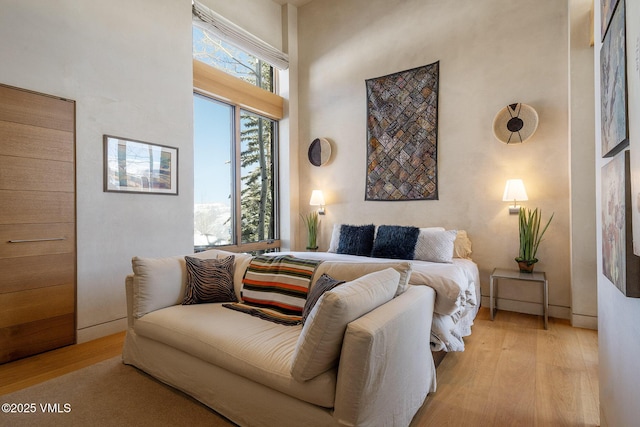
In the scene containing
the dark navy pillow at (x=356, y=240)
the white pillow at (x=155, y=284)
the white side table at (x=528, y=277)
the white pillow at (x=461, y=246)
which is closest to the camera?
the white pillow at (x=155, y=284)

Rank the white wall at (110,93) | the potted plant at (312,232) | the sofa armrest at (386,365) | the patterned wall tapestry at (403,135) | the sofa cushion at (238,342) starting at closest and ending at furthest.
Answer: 1. the sofa armrest at (386,365)
2. the sofa cushion at (238,342)
3. the white wall at (110,93)
4. the patterned wall tapestry at (403,135)
5. the potted plant at (312,232)

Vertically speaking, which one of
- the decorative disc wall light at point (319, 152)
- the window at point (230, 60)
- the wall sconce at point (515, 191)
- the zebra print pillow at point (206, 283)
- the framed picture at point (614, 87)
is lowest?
the zebra print pillow at point (206, 283)

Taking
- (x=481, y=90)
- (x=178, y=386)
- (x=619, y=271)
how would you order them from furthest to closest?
1. (x=481, y=90)
2. (x=178, y=386)
3. (x=619, y=271)

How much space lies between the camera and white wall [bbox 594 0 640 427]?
0.94m

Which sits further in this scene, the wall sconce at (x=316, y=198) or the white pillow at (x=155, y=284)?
the wall sconce at (x=316, y=198)

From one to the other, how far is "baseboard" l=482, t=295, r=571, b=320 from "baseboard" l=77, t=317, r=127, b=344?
3831 mm

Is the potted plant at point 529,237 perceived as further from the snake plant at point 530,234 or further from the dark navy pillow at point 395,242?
the dark navy pillow at point 395,242

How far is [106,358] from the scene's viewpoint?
8.25 ft

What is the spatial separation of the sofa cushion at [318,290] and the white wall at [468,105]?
2505 millimetres

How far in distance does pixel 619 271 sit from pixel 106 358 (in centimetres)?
312

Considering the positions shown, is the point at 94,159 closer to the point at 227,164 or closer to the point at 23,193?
the point at 23,193

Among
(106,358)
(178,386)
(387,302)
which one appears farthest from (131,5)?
(387,302)

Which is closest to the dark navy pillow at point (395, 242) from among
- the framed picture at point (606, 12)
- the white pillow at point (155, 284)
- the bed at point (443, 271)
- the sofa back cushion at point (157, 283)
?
the bed at point (443, 271)

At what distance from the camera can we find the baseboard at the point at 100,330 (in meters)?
2.86
